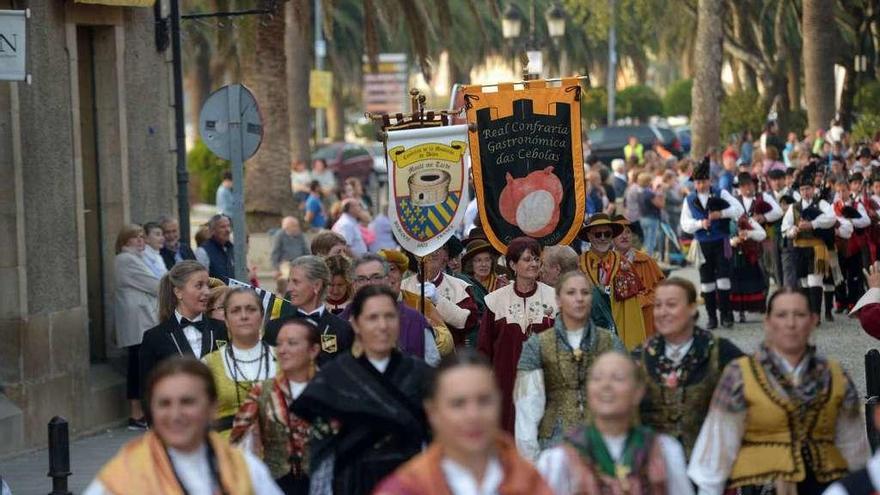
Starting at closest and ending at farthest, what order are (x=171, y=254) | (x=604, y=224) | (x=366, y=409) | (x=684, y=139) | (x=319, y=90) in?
(x=366, y=409) → (x=604, y=224) → (x=171, y=254) → (x=319, y=90) → (x=684, y=139)

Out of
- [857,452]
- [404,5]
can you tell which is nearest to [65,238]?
[857,452]

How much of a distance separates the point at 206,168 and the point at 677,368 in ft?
122

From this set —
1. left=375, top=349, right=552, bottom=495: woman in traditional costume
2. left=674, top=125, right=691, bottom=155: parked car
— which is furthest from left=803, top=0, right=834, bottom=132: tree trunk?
left=375, top=349, right=552, bottom=495: woman in traditional costume

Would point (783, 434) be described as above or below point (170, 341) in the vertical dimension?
below

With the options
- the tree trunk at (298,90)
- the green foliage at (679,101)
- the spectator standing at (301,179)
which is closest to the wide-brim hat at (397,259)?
the spectator standing at (301,179)

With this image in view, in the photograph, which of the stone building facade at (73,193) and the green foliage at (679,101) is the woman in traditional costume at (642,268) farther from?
the green foliage at (679,101)

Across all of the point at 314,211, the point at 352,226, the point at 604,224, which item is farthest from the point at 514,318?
the point at 314,211

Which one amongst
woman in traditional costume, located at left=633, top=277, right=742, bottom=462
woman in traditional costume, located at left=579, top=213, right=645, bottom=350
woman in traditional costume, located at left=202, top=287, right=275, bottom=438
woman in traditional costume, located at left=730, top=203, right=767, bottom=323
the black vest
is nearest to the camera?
woman in traditional costume, located at left=633, top=277, right=742, bottom=462

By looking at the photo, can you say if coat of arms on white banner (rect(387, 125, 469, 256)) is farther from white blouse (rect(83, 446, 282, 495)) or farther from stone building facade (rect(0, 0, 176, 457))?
white blouse (rect(83, 446, 282, 495))

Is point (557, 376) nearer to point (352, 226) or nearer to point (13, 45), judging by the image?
point (13, 45)

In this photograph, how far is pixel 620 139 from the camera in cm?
5441

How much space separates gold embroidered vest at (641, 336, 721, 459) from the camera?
26.7 feet

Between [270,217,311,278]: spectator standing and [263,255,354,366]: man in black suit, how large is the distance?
11433mm

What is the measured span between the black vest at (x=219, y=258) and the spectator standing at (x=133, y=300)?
2172 mm
